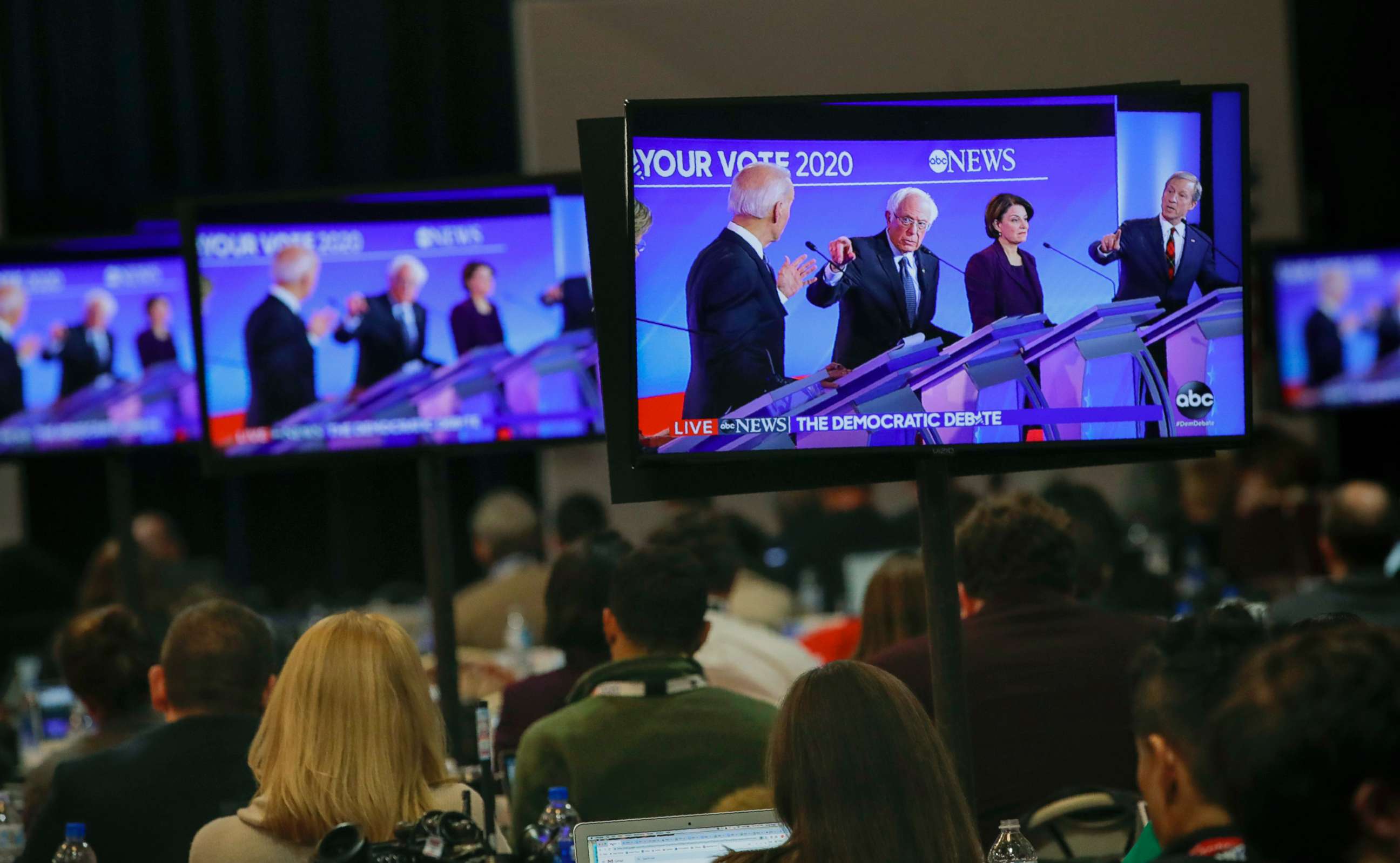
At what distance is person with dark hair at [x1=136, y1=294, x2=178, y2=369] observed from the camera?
16.4 ft

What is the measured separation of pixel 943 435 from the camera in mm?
2486

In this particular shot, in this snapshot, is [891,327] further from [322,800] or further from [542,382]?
[542,382]

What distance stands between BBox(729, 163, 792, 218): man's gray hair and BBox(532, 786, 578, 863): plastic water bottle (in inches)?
45.6

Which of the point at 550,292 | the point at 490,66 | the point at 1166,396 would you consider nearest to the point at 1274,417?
the point at 490,66

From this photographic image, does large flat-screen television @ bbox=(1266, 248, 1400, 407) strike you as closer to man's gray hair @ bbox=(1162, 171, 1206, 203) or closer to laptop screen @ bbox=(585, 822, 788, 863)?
man's gray hair @ bbox=(1162, 171, 1206, 203)

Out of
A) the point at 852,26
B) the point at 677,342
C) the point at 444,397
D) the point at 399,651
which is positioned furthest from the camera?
the point at 444,397

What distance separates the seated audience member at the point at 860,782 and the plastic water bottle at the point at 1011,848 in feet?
1.80

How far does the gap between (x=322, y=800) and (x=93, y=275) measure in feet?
9.68

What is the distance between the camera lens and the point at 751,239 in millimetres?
2463

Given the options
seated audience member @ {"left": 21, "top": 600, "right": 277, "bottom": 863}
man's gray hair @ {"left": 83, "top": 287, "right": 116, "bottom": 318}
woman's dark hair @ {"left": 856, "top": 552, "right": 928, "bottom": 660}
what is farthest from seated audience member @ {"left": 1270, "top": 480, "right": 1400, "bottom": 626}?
man's gray hair @ {"left": 83, "top": 287, "right": 116, "bottom": 318}

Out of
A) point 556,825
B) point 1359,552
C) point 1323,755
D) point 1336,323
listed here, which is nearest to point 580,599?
point 556,825

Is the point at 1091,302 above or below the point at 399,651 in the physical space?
above

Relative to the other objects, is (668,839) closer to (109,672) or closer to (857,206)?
(857,206)

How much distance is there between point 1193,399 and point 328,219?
82.4 inches
